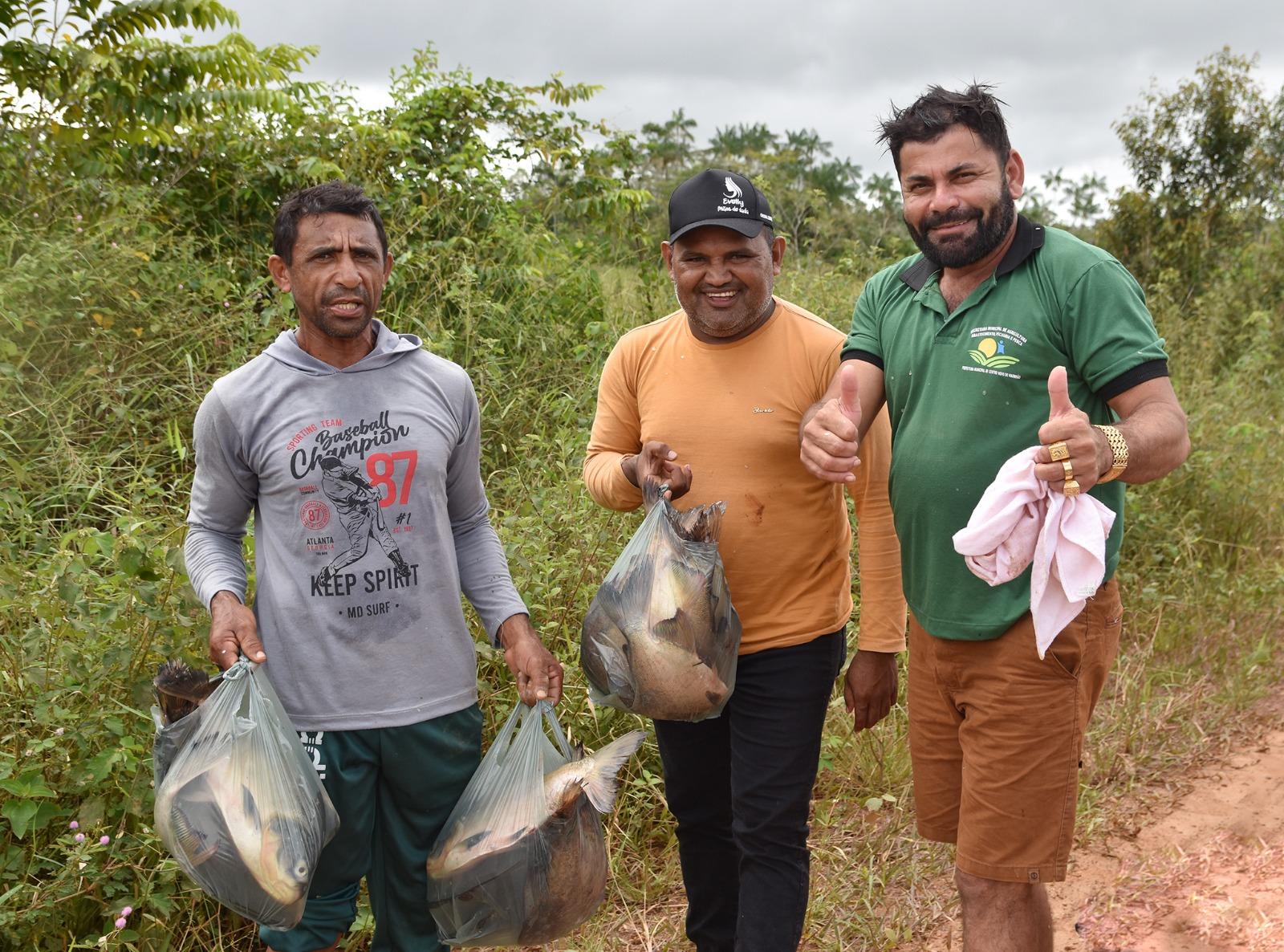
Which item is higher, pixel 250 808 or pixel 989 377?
pixel 989 377

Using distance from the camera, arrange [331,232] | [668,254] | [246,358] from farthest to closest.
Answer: [246,358] → [668,254] → [331,232]

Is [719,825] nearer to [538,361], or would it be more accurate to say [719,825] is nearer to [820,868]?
[820,868]

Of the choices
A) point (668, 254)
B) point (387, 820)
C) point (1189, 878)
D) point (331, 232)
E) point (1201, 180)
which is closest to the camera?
point (331, 232)

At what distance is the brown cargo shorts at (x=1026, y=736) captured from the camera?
2.36m

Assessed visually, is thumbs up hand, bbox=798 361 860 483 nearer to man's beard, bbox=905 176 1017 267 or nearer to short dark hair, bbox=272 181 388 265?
man's beard, bbox=905 176 1017 267

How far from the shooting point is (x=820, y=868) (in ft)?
12.0

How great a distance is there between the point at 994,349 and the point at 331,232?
141cm

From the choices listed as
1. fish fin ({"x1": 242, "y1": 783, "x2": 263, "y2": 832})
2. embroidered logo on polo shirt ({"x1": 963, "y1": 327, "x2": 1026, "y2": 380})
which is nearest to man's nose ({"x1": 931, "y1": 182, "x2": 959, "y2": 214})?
embroidered logo on polo shirt ({"x1": 963, "y1": 327, "x2": 1026, "y2": 380})

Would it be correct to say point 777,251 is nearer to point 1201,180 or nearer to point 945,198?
point 945,198

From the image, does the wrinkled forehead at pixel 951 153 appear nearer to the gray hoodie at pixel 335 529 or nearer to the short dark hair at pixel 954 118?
the short dark hair at pixel 954 118

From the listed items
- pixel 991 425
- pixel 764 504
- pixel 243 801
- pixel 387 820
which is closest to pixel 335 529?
pixel 243 801

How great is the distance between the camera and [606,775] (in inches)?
95.1

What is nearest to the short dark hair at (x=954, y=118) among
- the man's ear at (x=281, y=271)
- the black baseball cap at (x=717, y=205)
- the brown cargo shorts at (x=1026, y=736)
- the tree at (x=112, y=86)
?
the black baseball cap at (x=717, y=205)

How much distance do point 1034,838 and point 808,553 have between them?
77cm
